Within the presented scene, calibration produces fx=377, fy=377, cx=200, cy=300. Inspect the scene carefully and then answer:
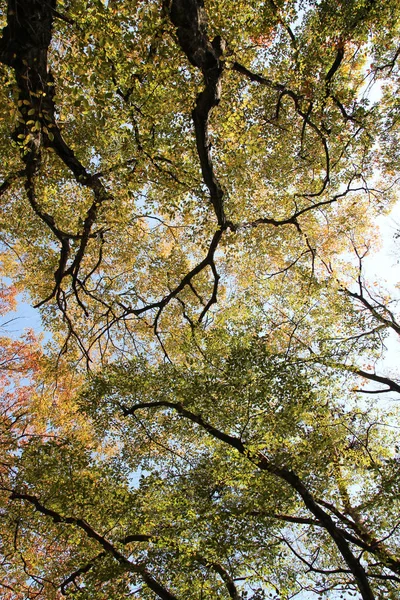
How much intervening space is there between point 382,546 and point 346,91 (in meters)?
10.5

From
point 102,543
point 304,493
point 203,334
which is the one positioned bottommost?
point 304,493

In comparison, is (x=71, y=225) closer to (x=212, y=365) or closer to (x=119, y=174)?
A: (x=119, y=174)

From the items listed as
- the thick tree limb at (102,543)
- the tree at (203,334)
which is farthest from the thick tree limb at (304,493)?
the thick tree limb at (102,543)

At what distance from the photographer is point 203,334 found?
9656 mm

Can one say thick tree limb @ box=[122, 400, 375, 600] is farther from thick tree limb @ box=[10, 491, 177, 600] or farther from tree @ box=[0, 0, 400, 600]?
thick tree limb @ box=[10, 491, 177, 600]

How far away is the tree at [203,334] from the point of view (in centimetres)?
670

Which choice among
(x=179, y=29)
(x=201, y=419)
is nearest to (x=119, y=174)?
(x=179, y=29)

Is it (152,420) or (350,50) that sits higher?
(350,50)

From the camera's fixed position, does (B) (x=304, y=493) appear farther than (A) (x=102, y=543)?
No

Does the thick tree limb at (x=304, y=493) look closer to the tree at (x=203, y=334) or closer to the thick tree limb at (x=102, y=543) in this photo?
the tree at (x=203, y=334)

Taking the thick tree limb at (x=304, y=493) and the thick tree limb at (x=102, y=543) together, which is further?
the thick tree limb at (x=102, y=543)

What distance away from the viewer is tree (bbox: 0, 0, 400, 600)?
6.70 m

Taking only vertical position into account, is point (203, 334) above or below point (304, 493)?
above

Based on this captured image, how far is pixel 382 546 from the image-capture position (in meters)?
7.11
